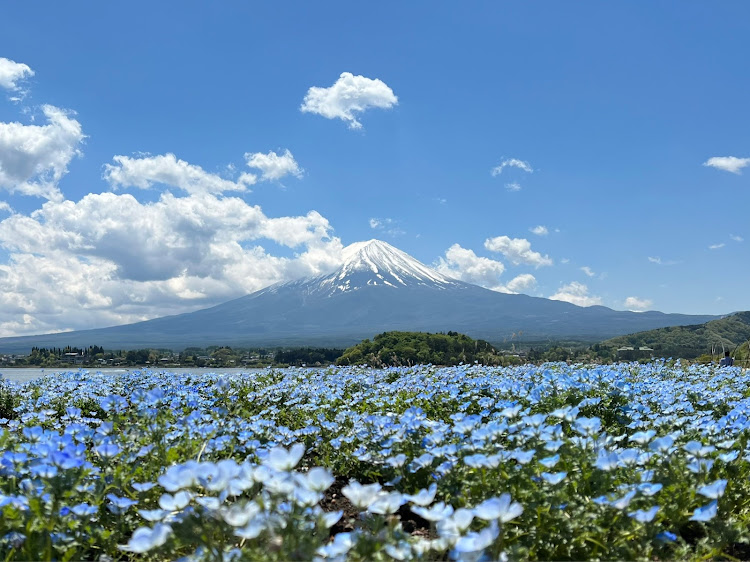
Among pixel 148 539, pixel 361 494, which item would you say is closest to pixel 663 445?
Result: pixel 361 494

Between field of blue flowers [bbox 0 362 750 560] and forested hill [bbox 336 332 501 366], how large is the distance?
11106mm

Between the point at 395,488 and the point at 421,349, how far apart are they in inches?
589

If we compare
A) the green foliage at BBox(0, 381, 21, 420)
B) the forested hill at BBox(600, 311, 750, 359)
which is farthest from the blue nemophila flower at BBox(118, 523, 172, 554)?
the forested hill at BBox(600, 311, 750, 359)

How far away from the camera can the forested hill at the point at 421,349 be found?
704 inches

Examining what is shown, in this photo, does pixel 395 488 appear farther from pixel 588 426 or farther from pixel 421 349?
pixel 421 349

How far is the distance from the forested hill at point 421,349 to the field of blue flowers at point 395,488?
36.4ft

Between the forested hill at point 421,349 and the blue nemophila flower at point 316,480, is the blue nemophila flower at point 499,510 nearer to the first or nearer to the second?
the blue nemophila flower at point 316,480

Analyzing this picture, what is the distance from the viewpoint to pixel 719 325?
5019cm

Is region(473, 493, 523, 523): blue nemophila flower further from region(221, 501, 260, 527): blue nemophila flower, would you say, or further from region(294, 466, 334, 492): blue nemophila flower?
region(221, 501, 260, 527): blue nemophila flower

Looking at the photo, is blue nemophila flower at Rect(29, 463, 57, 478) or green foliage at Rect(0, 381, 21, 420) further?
green foliage at Rect(0, 381, 21, 420)

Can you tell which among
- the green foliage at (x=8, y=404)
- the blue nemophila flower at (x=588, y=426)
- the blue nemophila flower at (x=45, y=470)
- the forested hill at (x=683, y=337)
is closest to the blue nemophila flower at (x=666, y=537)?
the blue nemophila flower at (x=588, y=426)

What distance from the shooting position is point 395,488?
14.7 feet

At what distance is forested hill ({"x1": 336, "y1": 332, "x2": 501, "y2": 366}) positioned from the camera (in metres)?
17.9

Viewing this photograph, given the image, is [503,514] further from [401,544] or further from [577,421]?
[577,421]
